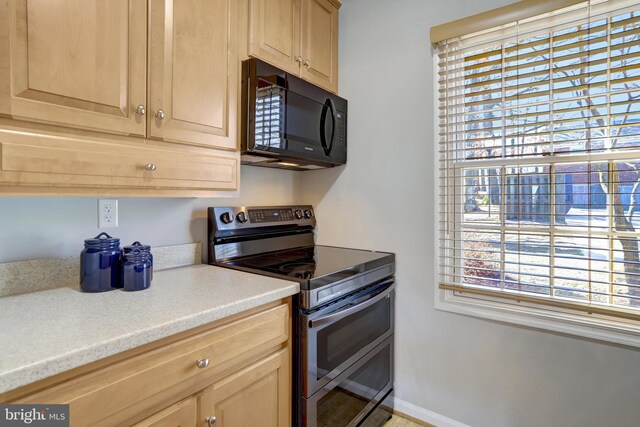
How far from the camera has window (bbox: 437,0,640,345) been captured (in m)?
1.33

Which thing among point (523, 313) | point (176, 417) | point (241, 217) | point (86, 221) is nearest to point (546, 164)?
point (523, 313)

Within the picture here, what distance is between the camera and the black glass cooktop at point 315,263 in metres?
1.41

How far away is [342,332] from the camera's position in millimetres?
1488

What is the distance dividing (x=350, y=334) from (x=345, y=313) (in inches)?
6.0

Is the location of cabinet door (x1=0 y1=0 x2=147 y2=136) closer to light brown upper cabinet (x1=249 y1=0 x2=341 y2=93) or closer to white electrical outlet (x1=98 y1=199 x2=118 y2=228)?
white electrical outlet (x1=98 y1=199 x2=118 y2=228)

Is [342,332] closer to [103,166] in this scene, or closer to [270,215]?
[270,215]

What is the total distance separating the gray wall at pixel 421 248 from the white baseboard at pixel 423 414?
0.03m

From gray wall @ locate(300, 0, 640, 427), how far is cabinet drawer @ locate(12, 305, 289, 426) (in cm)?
99

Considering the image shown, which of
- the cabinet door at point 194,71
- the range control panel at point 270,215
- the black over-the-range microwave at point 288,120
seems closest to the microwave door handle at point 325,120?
the black over-the-range microwave at point 288,120

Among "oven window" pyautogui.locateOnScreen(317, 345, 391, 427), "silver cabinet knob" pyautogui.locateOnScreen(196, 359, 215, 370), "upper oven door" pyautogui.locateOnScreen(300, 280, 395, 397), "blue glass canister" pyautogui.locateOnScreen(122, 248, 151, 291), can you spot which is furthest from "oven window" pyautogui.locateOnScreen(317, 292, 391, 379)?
"blue glass canister" pyautogui.locateOnScreen(122, 248, 151, 291)

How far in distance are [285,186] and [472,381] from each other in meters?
1.58

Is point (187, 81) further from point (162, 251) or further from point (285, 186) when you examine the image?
point (285, 186)

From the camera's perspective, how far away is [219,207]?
1.70 meters

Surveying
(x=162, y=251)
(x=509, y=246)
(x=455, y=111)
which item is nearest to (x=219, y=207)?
(x=162, y=251)
